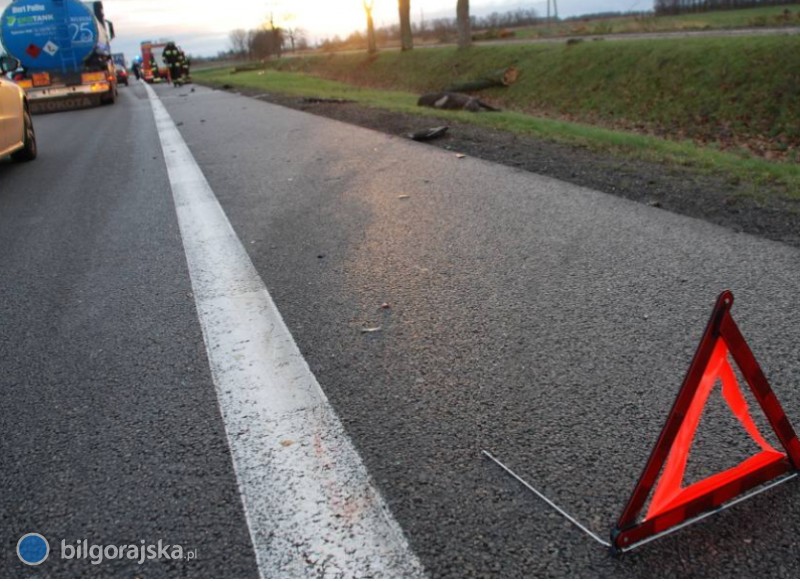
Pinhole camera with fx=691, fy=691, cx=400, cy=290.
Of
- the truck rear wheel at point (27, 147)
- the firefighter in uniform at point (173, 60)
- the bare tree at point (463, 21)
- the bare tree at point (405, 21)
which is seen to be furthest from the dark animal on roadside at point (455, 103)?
the bare tree at point (405, 21)

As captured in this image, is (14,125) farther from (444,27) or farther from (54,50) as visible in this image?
(444,27)

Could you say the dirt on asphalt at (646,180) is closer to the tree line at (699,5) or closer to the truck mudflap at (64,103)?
the truck mudflap at (64,103)

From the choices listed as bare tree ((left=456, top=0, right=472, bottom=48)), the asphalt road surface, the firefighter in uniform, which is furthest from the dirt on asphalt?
the firefighter in uniform

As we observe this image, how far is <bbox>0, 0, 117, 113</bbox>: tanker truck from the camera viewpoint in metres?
21.8

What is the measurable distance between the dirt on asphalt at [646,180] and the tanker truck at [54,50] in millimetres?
15977

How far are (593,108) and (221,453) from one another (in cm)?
Result: 1907

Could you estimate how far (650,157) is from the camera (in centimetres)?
775

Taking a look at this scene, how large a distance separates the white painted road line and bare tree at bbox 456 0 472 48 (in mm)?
29993

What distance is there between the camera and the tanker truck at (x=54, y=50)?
21750 mm

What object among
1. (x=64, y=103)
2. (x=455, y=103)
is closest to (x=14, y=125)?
(x=455, y=103)

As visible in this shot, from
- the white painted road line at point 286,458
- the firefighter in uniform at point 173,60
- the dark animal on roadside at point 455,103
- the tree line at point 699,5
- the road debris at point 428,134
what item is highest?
the tree line at point 699,5

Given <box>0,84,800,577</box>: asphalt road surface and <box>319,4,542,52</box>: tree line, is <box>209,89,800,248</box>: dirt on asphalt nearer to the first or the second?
<box>0,84,800,577</box>: asphalt road surface

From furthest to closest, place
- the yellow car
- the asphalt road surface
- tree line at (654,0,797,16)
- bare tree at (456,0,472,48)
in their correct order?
tree line at (654,0,797,16)
bare tree at (456,0,472,48)
the yellow car
the asphalt road surface

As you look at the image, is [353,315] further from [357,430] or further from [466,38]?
[466,38]
